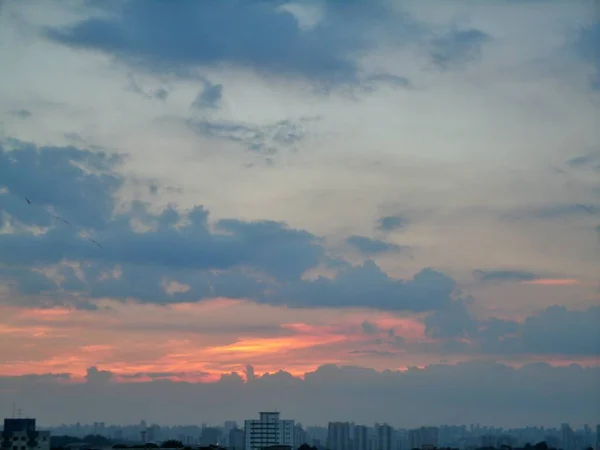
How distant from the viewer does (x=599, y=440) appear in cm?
12688

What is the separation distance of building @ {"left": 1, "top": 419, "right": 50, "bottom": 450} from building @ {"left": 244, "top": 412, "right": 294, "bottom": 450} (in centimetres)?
8515

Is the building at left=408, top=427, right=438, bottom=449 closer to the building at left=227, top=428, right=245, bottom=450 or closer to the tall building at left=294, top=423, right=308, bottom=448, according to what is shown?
the tall building at left=294, top=423, right=308, bottom=448

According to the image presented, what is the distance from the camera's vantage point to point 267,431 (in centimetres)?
15225

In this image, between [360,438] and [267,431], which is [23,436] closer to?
[267,431]

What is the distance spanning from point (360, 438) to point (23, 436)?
454 feet

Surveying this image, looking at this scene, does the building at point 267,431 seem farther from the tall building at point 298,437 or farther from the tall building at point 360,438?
the tall building at point 360,438

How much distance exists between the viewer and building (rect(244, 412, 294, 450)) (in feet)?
495

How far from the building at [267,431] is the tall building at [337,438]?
136ft

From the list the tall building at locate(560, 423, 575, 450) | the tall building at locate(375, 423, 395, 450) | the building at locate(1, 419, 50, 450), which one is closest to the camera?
the building at locate(1, 419, 50, 450)

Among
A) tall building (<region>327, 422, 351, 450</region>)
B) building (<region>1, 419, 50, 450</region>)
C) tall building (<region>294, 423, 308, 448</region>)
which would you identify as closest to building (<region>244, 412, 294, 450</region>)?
tall building (<region>294, 423, 308, 448</region>)

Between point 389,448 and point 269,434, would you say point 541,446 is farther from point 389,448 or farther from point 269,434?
point 389,448

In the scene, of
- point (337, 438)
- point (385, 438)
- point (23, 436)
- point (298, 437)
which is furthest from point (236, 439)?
point (23, 436)

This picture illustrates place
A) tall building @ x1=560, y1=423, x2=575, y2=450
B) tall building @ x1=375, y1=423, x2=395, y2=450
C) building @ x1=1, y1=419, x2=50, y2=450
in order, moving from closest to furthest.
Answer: building @ x1=1, y1=419, x2=50, y2=450 → tall building @ x1=560, y1=423, x2=575, y2=450 → tall building @ x1=375, y1=423, x2=395, y2=450

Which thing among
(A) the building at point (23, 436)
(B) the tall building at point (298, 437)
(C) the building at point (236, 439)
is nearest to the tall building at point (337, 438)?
(B) the tall building at point (298, 437)
